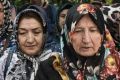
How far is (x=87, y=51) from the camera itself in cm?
348

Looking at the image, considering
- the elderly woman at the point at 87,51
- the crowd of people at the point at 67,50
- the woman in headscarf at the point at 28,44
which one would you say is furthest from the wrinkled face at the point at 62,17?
the elderly woman at the point at 87,51

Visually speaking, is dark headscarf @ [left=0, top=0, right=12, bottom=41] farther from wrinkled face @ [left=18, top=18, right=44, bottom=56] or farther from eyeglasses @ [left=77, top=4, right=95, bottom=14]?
eyeglasses @ [left=77, top=4, right=95, bottom=14]

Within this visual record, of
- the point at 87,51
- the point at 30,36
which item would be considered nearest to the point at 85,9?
the point at 87,51

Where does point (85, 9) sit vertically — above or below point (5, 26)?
above

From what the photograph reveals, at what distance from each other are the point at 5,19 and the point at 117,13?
1.30 metres

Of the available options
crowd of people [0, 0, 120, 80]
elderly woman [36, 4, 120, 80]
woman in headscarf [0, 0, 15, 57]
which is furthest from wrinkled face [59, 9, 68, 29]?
elderly woman [36, 4, 120, 80]

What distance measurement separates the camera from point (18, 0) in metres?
9.03

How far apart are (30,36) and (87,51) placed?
2.42ft

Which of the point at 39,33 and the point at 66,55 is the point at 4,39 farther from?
the point at 66,55

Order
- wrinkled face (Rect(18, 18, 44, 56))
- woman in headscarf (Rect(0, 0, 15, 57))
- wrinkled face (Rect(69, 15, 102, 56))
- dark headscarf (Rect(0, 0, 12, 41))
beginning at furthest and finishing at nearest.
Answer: dark headscarf (Rect(0, 0, 12, 41)) < woman in headscarf (Rect(0, 0, 15, 57)) < wrinkled face (Rect(18, 18, 44, 56)) < wrinkled face (Rect(69, 15, 102, 56))

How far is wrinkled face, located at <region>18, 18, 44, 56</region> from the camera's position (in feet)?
13.2

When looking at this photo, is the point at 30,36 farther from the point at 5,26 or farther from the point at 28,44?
the point at 5,26

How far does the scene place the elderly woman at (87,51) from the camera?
11.4 ft

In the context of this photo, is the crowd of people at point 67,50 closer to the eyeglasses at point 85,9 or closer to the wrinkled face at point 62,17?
the eyeglasses at point 85,9
